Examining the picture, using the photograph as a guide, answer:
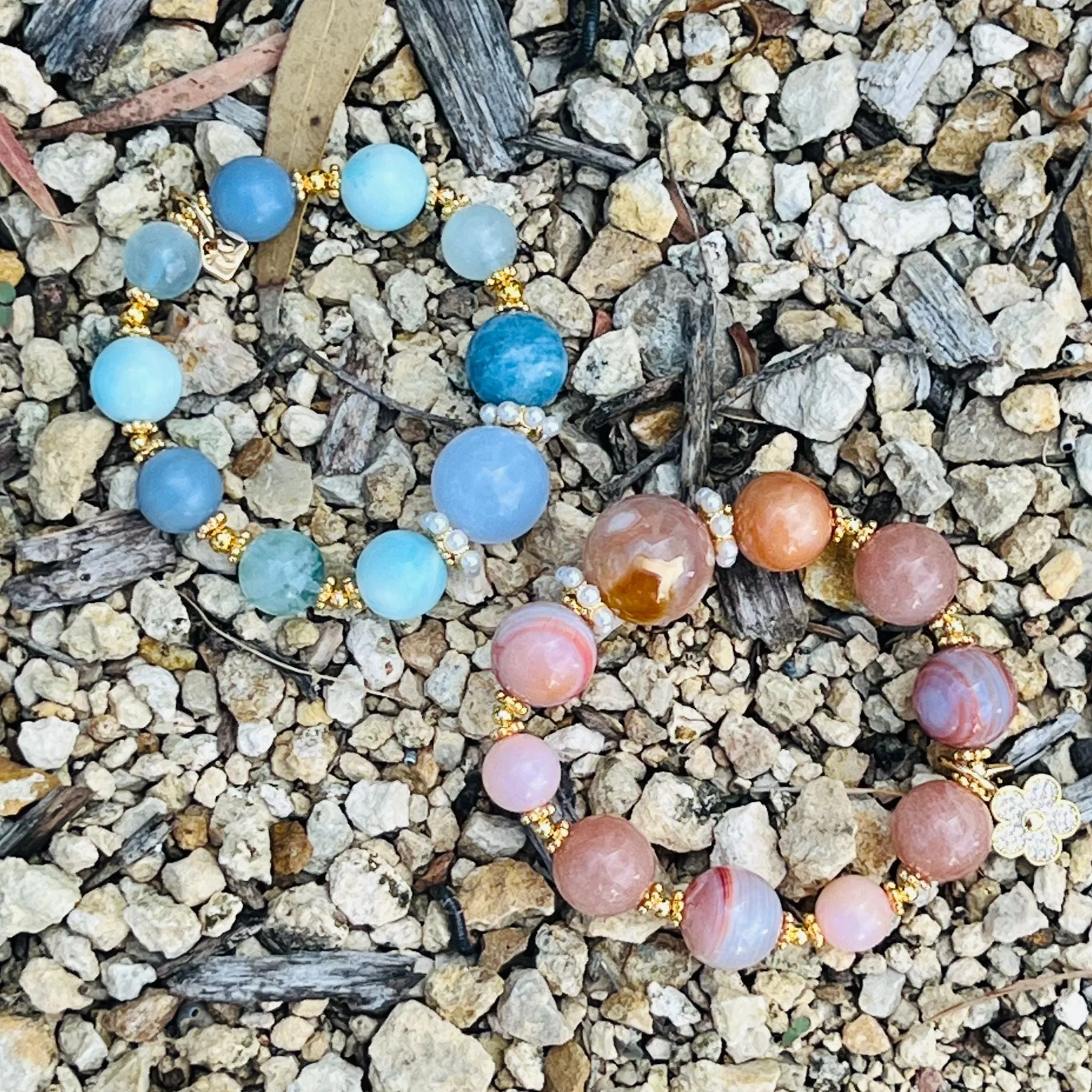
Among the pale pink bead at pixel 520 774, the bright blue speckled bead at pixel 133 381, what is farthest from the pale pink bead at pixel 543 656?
the bright blue speckled bead at pixel 133 381

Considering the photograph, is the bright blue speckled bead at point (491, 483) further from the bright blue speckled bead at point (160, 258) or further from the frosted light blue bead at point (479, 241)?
the bright blue speckled bead at point (160, 258)

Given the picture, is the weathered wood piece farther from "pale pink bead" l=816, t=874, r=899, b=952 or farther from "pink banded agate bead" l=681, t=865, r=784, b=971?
"pale pink bead" l=816, t=874, r=899, b=952

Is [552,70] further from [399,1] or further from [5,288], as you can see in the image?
[5,288]

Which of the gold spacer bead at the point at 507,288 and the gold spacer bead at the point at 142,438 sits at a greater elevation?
the gold spacer bead at the point at 142,438

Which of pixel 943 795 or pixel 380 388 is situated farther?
pixel 380 388

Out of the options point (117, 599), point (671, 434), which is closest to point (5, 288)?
point (117, 599)

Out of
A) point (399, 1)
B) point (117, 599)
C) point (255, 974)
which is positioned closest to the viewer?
point (255, 974)
